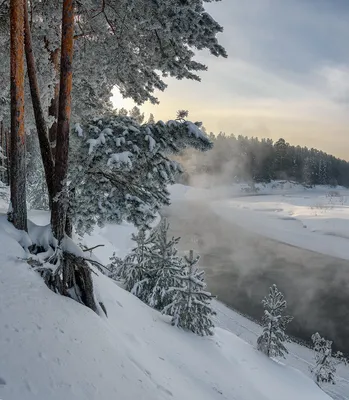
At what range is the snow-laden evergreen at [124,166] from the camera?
18.2 ft

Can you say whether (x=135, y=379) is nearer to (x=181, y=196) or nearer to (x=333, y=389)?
(x=333, y=389)

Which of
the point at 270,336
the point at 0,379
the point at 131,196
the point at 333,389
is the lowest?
the point at 333,389

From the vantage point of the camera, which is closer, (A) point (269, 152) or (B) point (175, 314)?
(B) point (175, 314)

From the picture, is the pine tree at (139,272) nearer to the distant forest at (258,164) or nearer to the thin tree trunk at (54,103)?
the thin tree trunk at (54,103)

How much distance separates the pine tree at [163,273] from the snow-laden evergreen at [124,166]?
307 inches

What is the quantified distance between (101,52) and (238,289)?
2367 centimetres

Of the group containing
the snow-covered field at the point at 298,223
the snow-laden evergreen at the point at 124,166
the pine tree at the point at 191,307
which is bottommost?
the snow-covered field at the point at 298,223

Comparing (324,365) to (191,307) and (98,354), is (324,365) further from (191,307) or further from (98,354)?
(98,354)

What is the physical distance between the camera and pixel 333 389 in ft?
56.2

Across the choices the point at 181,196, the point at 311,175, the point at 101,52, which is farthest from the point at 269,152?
the point at 101,52

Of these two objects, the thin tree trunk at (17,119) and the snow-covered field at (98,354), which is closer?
the snow-covered field at (98,354)

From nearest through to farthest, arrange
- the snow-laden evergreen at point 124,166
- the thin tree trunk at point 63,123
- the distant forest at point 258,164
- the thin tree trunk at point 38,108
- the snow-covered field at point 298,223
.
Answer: the snow-laden evergreen at point 124,166
the thin tree trunk at point 63,123
the thin tree trunk at point 38,108
the snow-covered field at point 298,223
the distant forest at point 258,164

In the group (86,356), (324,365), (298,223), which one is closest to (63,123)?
(86,356)

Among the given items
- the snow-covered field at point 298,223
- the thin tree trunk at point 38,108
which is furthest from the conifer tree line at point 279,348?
the snow-covered field at point 298,223
